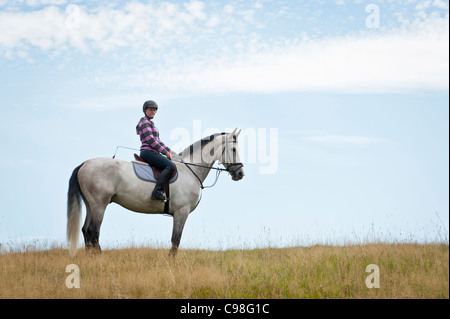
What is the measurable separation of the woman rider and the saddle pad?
0.16m

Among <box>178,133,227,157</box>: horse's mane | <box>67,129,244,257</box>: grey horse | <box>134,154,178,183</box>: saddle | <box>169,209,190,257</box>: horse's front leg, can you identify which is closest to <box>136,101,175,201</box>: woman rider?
<box>134,154,178,183</box>: saddle

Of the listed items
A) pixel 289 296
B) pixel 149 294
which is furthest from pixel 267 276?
pixel 149 294

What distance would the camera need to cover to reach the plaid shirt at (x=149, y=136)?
10.1m

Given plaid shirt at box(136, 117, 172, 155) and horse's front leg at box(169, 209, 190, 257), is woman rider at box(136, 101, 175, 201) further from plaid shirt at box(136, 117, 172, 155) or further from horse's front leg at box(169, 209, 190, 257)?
horse's front leg at box(169, 209, 190, 257)

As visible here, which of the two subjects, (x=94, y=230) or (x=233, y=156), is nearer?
(x=94, y=230)

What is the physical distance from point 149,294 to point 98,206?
3568mm

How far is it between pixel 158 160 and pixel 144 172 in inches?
18.3

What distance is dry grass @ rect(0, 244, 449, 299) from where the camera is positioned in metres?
7.23

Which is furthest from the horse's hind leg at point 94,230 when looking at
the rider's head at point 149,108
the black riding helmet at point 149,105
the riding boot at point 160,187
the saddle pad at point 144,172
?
the black riding helmet at point 149,105

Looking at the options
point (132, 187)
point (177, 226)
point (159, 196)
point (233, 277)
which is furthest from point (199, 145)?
point (233, 277)

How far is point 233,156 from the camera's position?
34.5 feet

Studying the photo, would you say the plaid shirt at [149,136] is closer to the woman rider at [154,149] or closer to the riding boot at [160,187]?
the woman rider at [154,149]

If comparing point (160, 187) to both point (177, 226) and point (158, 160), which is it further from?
point (177, 226)

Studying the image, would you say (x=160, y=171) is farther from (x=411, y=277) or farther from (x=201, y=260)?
(x=411, y=277)
